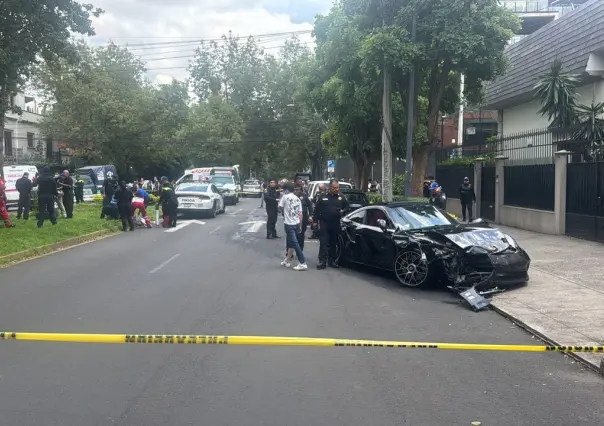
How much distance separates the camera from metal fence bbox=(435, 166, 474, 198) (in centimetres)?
2485

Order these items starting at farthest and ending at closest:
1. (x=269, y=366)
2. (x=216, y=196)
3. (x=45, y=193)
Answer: (x=216, y=196) → (x=45, y=193) → (x=269, y=366)

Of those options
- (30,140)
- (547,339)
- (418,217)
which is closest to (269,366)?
(547,339)

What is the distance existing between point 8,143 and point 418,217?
43.5 m

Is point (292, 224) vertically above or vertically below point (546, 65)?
below

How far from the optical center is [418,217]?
11.5m

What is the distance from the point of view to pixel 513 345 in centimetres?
670

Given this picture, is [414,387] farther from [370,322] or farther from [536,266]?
[536,266]

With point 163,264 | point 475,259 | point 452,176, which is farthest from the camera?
point 452,176

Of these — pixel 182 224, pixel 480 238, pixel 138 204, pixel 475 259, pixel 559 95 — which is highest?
pixel 559 95

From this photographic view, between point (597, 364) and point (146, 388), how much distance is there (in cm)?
419

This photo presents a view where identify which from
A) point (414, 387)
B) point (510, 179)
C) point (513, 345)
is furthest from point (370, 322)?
point (510, 179)

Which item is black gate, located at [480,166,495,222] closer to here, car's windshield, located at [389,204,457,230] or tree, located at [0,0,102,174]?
car's windshield, located at [389,204,457,230]

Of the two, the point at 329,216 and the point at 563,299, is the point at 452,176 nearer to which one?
the point at 329,216

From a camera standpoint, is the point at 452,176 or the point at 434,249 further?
the point at 452,176
